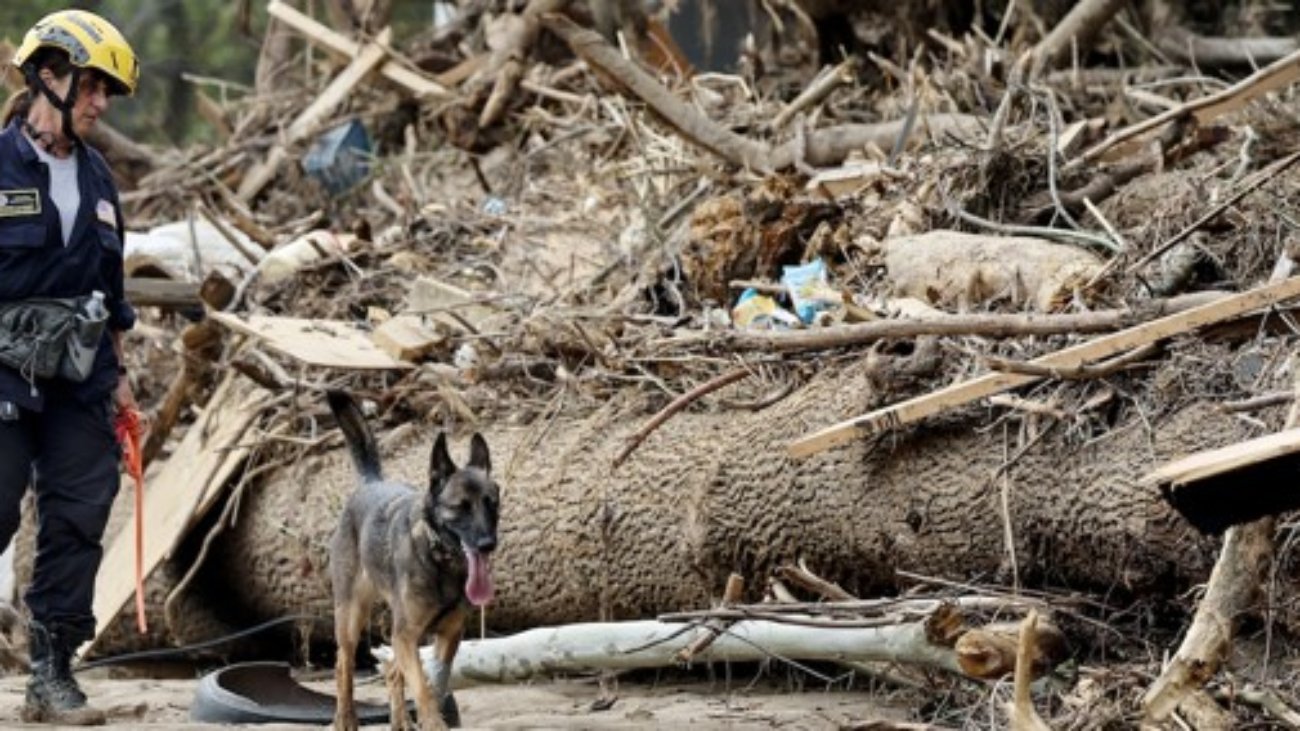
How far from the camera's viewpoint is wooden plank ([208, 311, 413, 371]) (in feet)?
35.4

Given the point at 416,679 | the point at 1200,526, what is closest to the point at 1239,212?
the point at 1200,526

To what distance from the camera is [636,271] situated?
11.1 m

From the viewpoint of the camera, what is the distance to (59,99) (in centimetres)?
850

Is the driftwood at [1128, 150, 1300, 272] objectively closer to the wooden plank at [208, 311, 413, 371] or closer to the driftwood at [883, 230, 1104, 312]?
the driftwood at [883, 230, 1104, 312]

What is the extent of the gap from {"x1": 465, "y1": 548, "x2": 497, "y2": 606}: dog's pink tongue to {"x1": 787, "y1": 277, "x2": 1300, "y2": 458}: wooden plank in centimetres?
147

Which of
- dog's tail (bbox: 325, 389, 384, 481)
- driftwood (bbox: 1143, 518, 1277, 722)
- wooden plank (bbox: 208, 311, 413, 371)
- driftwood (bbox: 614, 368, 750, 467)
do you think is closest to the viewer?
driftwood (bbox: 1143, 518, 1277, 722)

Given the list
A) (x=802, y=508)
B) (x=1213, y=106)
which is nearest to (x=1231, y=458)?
(x=802, y=508)

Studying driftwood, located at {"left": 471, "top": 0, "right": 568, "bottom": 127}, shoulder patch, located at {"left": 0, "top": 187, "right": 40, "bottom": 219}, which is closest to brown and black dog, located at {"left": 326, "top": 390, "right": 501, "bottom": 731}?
shoulder patch, located at {"left": 0, "top": 187, "right": 40, "bottom": 219}

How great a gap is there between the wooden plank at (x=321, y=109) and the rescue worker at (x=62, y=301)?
19.7 feet

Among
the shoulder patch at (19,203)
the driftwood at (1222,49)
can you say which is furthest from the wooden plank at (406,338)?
the driftwood at (1222,49)

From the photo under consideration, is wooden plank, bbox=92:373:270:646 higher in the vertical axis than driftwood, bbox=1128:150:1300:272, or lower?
lower

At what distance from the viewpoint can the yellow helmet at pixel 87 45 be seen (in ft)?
27.7

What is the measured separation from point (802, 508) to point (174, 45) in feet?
40.5

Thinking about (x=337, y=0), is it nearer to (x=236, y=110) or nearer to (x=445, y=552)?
(x=236, y=110)
